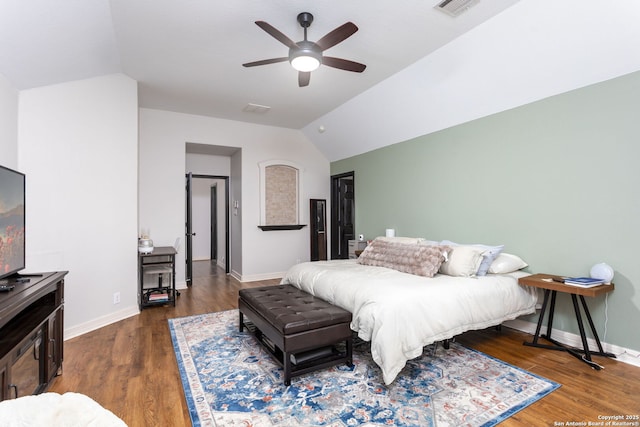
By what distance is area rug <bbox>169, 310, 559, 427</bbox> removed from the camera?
6.46ft

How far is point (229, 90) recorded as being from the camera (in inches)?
176

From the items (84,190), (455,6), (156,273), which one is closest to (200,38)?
(84,190)

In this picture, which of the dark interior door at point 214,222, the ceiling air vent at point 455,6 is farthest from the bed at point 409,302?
the dark interior door at point 214,222

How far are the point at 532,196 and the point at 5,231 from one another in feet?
14.5

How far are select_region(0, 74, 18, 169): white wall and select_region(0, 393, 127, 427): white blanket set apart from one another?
2.51m

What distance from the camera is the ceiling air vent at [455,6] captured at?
260 centimetres

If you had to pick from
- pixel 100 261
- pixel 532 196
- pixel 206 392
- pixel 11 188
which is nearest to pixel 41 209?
pixel 100 261

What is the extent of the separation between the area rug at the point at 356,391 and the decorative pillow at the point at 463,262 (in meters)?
0.70

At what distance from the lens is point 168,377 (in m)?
2.46

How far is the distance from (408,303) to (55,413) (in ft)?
6.70

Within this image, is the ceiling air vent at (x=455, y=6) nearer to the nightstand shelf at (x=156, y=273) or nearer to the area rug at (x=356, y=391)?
the area rug at (x=356, y=391)

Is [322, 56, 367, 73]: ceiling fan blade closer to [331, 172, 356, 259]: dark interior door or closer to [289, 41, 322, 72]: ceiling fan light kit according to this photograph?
[289, 41, 322, 72]: ceiling fan light kit

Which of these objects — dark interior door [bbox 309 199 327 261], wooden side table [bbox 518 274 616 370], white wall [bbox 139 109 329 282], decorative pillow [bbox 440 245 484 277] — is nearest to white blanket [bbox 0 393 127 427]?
decorative pillow [bbox 440 245 484 277]

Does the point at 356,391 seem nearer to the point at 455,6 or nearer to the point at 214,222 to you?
the point at 455,6
